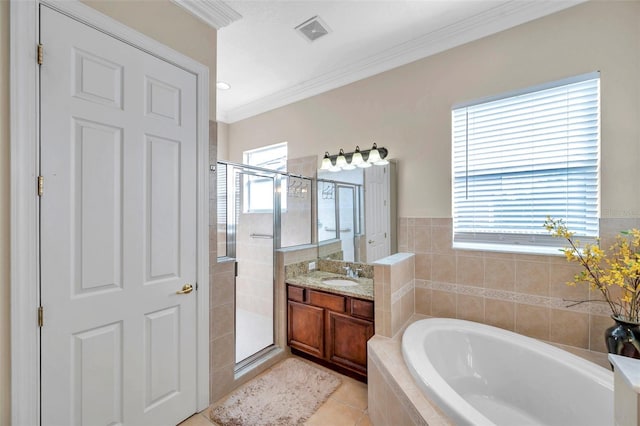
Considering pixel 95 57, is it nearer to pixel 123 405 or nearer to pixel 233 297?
pixel 233 297

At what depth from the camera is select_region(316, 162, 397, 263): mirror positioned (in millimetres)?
2521

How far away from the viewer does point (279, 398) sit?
79.2 inches

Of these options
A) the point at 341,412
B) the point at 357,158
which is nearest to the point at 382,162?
the point at 357,158

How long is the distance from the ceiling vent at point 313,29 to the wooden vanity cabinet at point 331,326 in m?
2.17

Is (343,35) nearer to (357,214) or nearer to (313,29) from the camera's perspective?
(313,29)

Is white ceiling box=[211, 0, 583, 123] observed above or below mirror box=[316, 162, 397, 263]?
above

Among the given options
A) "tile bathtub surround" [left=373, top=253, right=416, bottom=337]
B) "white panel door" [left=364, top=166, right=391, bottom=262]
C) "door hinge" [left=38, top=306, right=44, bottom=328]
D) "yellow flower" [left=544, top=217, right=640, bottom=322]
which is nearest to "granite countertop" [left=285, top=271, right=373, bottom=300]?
"tile bathtub surround" [left=373, top=253, right=416, bottom=337]

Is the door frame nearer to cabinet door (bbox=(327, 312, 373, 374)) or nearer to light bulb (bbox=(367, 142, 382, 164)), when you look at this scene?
cabinet door (bbox=(327, 312, 373, 374))

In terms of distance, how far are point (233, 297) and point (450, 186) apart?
1954mm

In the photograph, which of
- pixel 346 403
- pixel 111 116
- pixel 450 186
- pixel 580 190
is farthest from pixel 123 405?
pixel 580 190

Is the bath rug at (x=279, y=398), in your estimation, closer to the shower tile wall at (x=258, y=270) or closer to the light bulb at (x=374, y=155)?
the shower tile wall at (x=258, y=270)

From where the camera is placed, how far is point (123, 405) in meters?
1.53

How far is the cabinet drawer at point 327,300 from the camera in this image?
228 cm

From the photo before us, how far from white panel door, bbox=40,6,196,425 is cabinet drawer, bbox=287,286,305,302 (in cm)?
96
